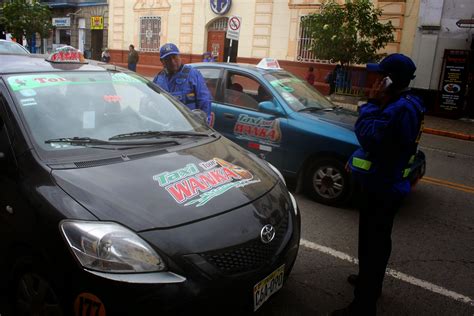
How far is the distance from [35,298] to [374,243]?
6.68 feet

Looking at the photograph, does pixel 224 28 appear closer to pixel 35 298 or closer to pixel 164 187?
pixel 164 187

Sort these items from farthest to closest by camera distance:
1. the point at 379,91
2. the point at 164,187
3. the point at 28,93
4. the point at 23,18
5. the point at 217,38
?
the point at 23,18 → the point at 217,38 → the point at 28,93 → the point at 379,91 → the point at 164,187

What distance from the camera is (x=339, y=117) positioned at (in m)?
5.64

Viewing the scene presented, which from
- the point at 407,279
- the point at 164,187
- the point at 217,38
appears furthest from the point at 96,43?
the point at 164,187

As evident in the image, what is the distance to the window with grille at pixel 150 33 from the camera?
22109 mm

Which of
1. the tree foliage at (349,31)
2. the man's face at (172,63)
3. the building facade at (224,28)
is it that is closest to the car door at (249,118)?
the man's face at (172,63)

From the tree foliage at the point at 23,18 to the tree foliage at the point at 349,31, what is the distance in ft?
54.5

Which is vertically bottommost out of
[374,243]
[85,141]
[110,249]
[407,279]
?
[407,279]

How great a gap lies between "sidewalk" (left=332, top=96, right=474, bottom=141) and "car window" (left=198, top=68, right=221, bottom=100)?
217 inches

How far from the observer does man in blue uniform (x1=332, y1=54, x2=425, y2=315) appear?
2.66 metres

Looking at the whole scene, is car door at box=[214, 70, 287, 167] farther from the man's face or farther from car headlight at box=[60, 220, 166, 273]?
car headlight at box=[60, 220, 166, 273]

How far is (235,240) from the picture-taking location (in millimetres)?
2320

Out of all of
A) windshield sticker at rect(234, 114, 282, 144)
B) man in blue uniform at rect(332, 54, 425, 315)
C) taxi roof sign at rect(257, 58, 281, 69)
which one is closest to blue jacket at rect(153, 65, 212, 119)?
windshield sticker at rect(234, 114, 282, 144)

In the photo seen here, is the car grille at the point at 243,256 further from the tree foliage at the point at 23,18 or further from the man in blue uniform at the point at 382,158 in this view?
the tree foliage at the point at 23,18
